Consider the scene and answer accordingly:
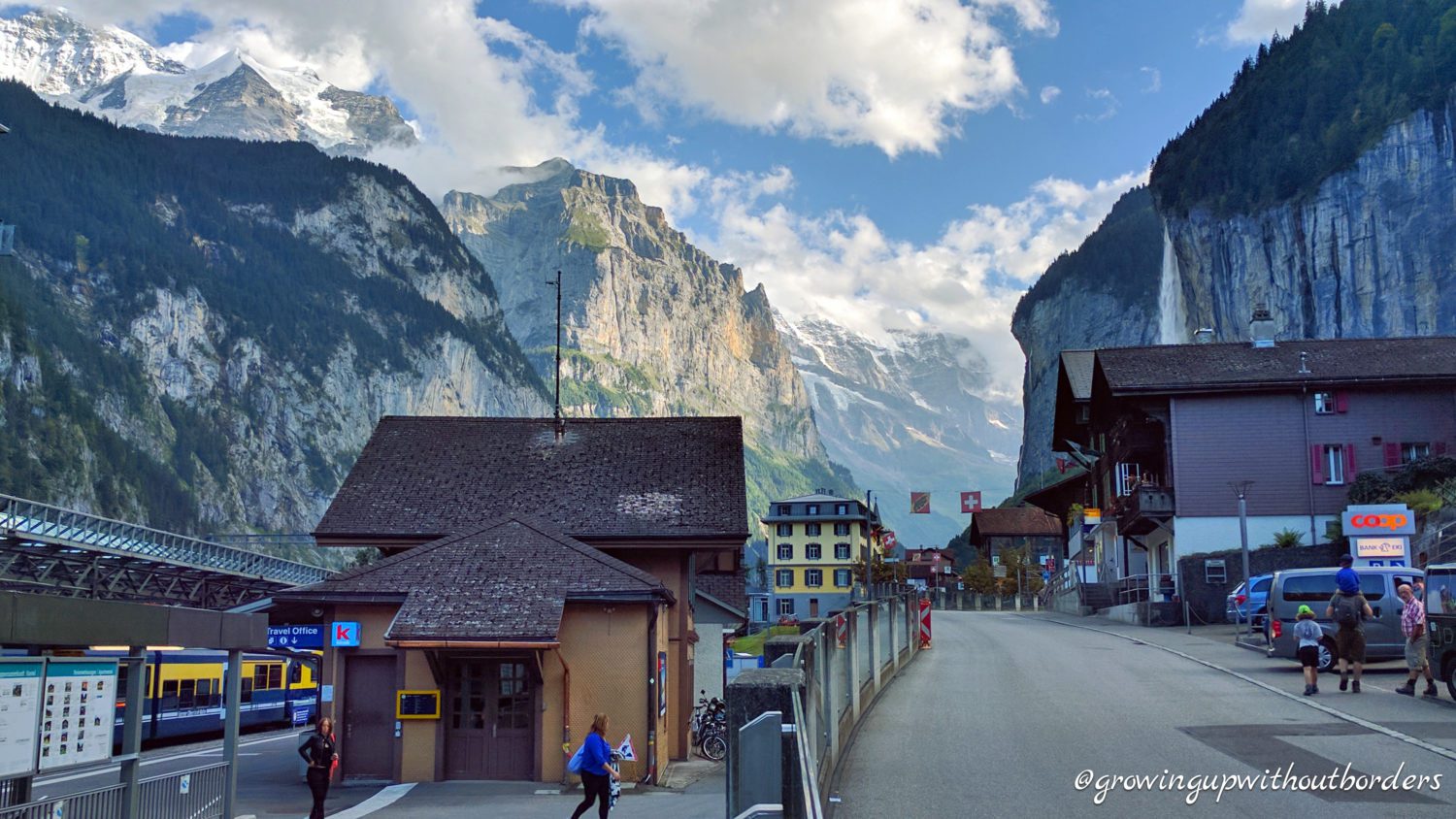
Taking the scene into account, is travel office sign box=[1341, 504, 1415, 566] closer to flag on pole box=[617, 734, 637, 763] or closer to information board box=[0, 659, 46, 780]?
flag on pole box=[617, 734, 637, 763]

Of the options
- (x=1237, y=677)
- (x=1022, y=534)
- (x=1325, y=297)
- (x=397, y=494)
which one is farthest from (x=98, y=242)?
(x=1237, y=677)

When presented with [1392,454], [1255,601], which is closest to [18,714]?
[1255,601]

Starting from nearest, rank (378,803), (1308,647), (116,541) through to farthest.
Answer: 1. (1308,647)
2. (378,803)
3. (116,541)

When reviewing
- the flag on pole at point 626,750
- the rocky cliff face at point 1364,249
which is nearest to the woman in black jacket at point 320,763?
the flag on pole at point 626,750

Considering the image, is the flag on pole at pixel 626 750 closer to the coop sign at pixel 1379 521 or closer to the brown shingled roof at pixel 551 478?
the brown shingled roof at pixel 551 478

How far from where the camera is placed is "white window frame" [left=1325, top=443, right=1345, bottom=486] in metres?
43.0

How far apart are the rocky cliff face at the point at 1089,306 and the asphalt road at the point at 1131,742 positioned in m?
143

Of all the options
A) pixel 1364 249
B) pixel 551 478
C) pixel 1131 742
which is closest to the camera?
pixel 1131 742

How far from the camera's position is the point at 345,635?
21328 mm

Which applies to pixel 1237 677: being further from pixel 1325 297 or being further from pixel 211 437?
pixel 211 437

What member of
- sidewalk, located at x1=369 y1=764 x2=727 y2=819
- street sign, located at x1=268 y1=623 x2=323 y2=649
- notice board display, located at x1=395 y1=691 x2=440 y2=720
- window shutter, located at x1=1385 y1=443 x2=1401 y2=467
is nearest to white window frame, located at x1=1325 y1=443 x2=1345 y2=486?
window shutter, located at x1=1385 y1=443 x2=1401 y2=467

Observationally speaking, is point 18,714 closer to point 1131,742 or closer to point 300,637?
point 1131,742

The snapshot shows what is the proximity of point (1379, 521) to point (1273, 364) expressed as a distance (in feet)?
60.2

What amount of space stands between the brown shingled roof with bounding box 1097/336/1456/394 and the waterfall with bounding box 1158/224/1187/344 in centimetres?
7214
